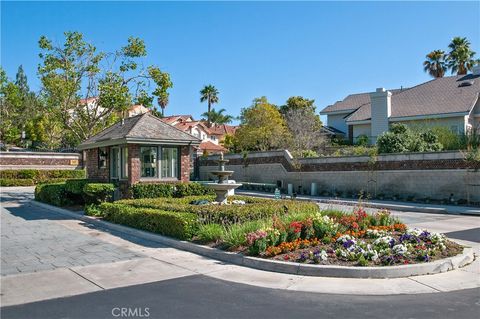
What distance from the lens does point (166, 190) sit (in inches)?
745

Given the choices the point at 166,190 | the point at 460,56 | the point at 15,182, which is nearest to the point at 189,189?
the point at 166,190

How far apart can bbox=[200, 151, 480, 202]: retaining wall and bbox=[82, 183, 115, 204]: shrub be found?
14262 mm

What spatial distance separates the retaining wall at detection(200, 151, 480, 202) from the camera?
22.0 m

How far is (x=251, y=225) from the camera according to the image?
10.9m

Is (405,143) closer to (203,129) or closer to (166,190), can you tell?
(166,190)

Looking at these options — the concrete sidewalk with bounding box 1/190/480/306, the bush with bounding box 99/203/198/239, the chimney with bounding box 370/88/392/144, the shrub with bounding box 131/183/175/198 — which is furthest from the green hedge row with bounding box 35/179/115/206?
the chimney with bounding box 370/88/392/144

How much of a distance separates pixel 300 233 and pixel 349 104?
38769 millimetres

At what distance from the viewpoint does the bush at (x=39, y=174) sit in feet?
115

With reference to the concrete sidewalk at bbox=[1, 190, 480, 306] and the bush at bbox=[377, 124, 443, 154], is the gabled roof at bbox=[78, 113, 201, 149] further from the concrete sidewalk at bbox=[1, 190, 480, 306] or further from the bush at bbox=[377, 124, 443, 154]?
the bush at bbox=[377, 124, 443, 154]

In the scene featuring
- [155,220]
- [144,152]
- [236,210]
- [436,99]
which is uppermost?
[436,99]

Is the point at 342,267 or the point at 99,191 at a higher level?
the point at 99,191

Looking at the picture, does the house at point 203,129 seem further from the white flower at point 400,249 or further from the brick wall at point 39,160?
the white flower at point 400,249

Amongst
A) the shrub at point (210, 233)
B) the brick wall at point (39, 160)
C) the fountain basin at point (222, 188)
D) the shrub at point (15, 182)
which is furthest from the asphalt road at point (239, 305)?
the brick wall at point (39, 160)

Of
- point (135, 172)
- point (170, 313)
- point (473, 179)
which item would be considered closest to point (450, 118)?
point (473, 179)
